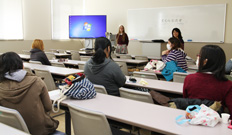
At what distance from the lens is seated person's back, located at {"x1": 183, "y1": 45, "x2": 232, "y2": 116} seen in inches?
75.2

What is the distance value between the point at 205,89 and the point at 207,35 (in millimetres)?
6391

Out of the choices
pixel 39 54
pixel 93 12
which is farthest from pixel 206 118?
pixel 93 12

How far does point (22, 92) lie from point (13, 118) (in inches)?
10.1

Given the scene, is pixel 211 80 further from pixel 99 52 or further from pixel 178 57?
pixel 178 57

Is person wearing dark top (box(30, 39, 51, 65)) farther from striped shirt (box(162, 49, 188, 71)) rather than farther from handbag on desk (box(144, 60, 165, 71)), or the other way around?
striped shirt (box(162, 49, 188, 71))

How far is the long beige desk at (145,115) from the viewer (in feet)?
4.83

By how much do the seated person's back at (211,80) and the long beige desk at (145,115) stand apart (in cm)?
32

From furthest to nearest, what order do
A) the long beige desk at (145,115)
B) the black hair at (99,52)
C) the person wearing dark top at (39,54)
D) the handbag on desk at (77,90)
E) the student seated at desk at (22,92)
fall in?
the person wearing dark top at (39,54), the black hair at (99,52), the handbag on desk at (77,90), the student seated at desk at (22,92), the long beige desk at (145,115)

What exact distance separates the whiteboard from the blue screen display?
1135mm

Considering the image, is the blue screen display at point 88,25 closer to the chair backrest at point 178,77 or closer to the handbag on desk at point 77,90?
the chair backrest at point 178,77

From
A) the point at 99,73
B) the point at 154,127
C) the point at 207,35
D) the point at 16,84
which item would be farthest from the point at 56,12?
the point at 154,127

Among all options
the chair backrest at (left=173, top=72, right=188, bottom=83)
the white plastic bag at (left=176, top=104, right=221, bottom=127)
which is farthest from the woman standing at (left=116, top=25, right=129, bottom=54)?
the white plastic bag at (left=176, top=104, right=221, bottom=127)

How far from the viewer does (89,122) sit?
1.65 meters

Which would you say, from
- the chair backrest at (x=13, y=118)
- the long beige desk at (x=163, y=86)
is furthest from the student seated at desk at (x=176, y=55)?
the chair backrest at (x=13, y=118)
